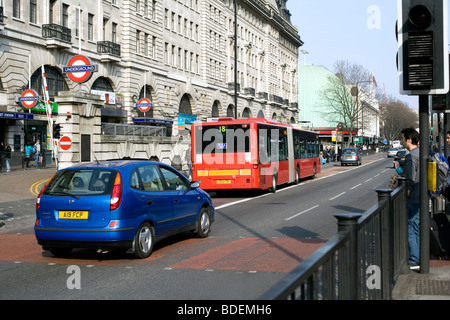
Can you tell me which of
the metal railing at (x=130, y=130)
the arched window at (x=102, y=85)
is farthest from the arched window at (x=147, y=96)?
the metal railing at (x=130, y=130)

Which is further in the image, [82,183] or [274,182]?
[274,182]

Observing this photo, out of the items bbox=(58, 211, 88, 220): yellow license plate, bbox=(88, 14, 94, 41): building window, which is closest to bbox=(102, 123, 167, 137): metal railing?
bbox=(88, 14, 94, 41): building window

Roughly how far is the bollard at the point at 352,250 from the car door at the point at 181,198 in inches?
245

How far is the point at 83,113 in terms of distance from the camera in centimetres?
2414

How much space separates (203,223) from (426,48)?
6.18 metres

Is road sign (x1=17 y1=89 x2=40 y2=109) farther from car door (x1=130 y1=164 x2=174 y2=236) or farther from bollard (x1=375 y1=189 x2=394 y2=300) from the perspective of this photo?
bollard (x1=375 y1=189 x2=394 y2=300)

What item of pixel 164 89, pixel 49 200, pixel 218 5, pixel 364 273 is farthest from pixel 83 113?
pixel 218 5

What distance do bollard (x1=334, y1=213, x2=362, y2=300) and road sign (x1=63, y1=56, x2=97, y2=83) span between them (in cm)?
2059

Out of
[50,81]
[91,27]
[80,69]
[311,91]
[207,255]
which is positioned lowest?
[207,255]

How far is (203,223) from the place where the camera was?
11.3m

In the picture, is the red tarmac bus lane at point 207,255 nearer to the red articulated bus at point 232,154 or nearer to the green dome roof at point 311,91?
the red articulated bus at point 232,154

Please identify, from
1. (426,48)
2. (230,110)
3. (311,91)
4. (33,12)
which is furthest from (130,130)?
(311,91)

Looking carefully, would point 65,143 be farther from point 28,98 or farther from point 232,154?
point 28,98

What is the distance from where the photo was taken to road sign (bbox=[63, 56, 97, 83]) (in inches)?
919
